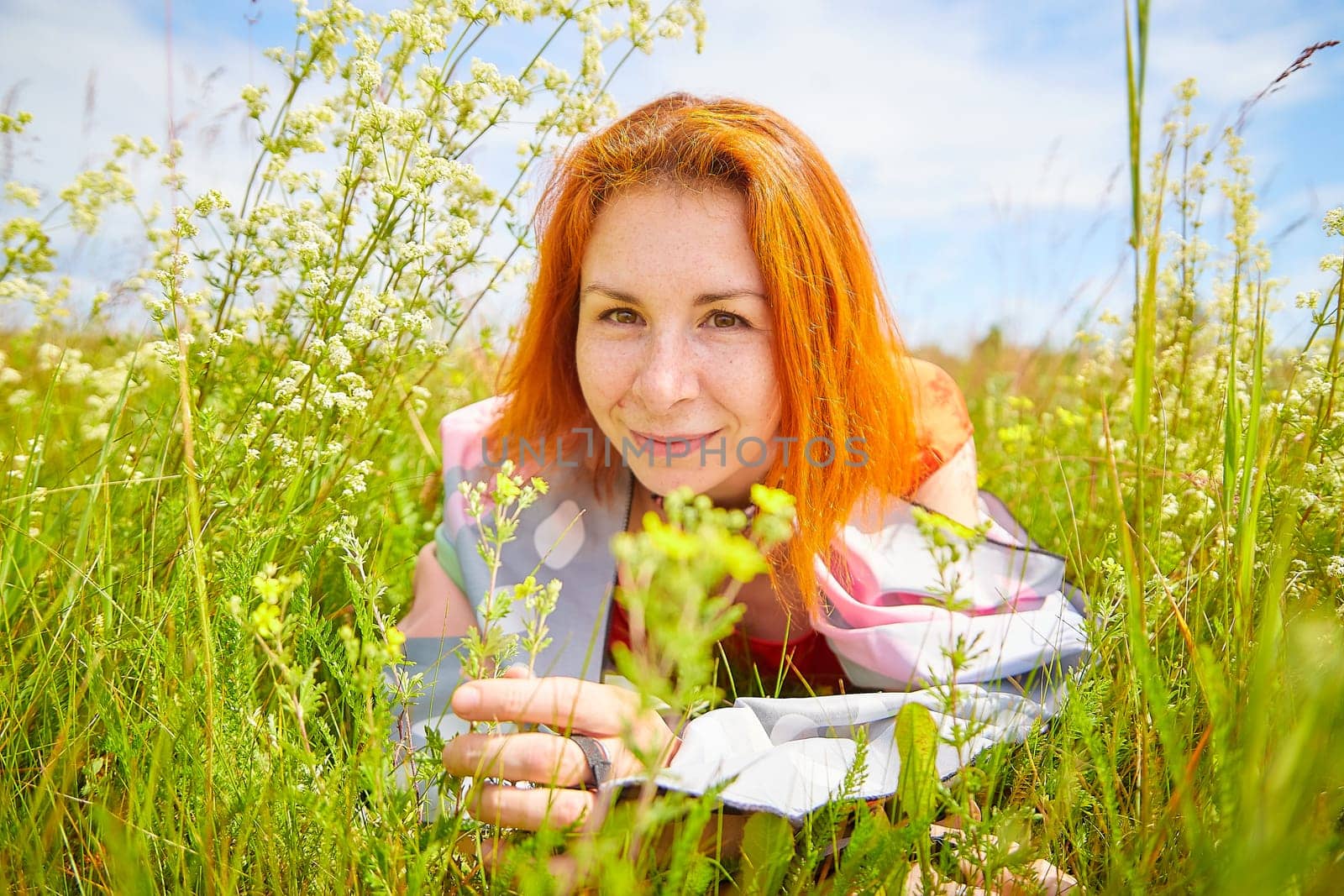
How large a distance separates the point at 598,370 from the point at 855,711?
2.97 ft

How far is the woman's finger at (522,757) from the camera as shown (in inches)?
48.9

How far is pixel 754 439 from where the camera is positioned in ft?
6.60

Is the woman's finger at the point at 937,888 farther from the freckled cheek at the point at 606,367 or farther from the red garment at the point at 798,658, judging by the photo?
the freckled cheek at the point at 606,367

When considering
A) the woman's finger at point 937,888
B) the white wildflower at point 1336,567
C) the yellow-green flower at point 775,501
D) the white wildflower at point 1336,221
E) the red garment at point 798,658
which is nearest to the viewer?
the yellow-green flower at point 775,501

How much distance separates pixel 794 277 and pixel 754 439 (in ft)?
1.26

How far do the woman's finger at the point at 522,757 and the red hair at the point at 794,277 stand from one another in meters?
0.83

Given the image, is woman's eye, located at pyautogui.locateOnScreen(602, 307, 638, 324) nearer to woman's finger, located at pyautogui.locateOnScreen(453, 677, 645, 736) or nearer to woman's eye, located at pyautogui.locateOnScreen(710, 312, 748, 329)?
woman's eye, located at pyautogui.locateOnScreen(710, 312, 748, 329)

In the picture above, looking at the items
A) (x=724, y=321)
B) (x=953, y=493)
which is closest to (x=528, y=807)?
(x=724, y=321)

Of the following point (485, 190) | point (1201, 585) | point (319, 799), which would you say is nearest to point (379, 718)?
point (319, 799)

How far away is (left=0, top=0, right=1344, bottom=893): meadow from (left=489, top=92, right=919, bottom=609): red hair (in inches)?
7.4

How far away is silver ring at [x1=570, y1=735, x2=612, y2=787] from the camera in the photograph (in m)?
1.36

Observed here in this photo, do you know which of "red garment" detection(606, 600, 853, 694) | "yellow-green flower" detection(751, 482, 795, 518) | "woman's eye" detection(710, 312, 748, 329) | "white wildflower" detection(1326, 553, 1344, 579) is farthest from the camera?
"red garment" detection(606, 600, 853, 694)

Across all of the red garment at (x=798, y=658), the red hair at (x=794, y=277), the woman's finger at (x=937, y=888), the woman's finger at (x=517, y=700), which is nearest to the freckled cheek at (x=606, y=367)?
the red hair at (x=794, y=277)

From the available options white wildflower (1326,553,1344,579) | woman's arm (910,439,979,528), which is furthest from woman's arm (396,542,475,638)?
white wildflower (1326,553,1344,579)
